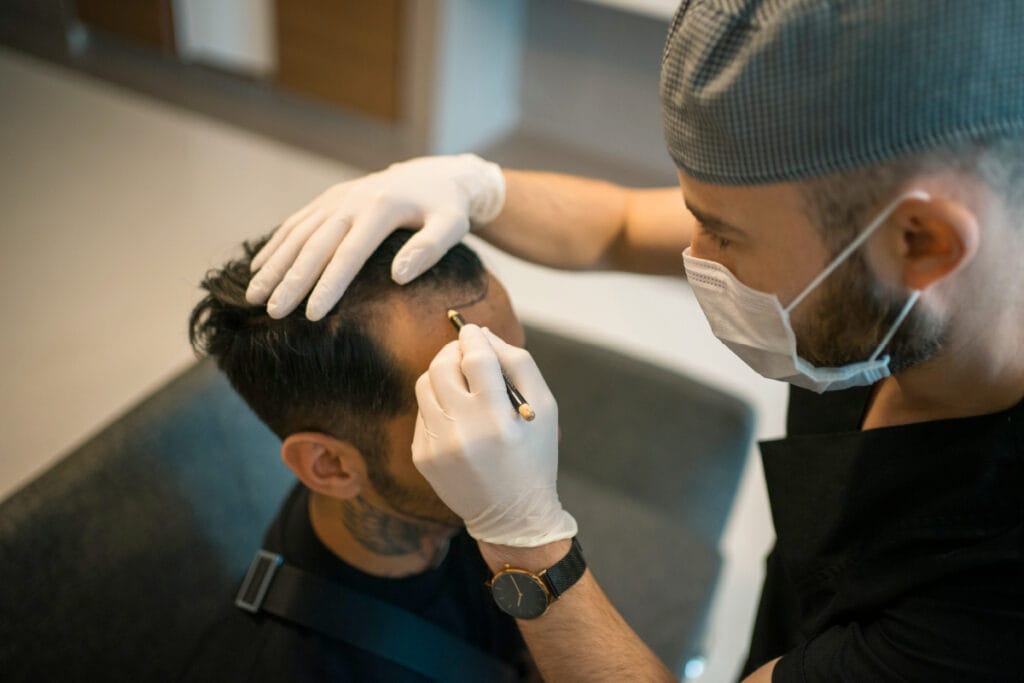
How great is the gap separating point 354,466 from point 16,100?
3.79 meters

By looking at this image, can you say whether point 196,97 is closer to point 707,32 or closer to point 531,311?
point 531,311

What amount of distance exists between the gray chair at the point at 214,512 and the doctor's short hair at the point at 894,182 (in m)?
0.94

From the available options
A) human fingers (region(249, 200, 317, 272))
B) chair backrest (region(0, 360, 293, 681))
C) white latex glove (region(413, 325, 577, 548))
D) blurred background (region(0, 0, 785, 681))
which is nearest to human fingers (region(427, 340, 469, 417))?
white latex glove (region(413, 325, 577, 548))

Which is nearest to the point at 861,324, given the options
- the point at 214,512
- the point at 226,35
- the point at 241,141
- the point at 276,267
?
the point at 276,267

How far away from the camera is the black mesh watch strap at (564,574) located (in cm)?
97

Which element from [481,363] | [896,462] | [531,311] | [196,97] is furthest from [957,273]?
[196,97]

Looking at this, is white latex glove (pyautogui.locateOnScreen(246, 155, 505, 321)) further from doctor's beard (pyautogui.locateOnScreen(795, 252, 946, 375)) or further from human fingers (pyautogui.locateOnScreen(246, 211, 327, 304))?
doctor's beard (pyautogui.locateOnScreen(795, 252, 946, 375))

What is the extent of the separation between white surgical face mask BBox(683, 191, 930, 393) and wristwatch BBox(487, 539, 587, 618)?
0.35m

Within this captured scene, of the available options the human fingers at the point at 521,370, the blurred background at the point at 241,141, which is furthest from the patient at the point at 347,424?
the blurred background at the point at 241,141

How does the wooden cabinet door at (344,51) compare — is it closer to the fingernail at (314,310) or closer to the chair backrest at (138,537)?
the chair backrest at (138,537)

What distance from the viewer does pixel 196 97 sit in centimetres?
401

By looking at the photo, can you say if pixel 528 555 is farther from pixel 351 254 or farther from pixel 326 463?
pixel 351 254

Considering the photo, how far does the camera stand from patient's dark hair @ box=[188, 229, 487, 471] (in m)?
1.05

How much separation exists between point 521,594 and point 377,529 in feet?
1.02
